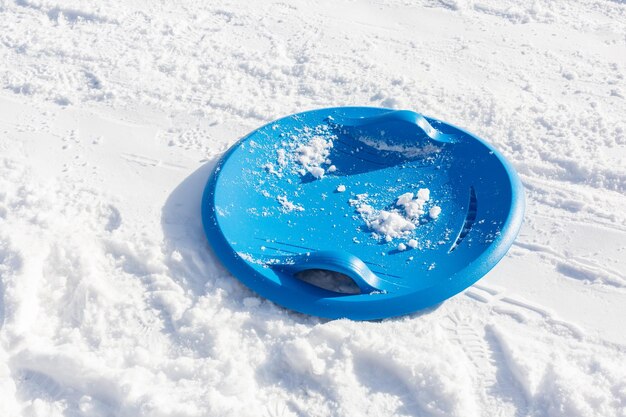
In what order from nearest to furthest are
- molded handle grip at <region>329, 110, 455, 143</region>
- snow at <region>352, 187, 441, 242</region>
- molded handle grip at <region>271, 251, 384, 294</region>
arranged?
molded handle grip at <region>271, 251, 384, 294</region>
snow at <region>352, 187, 441, 242</region>
molded handle grip at <region>329, 110, 455, 143</region>

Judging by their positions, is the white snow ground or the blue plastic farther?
the blue plastic

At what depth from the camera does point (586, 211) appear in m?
1.77

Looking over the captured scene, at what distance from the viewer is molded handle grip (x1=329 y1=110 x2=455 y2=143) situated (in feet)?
6.12

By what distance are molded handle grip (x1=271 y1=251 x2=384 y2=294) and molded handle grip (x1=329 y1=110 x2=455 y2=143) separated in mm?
499

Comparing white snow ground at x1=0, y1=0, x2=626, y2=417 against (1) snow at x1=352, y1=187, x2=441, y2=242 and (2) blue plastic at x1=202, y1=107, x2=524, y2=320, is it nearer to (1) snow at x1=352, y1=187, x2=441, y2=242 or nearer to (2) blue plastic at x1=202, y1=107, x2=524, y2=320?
(2) blue plastic at x1=202, y1=107, x2=524, y2=320

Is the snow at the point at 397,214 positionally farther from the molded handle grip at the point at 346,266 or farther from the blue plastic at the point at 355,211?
the molded handle grip at the point at 346,266

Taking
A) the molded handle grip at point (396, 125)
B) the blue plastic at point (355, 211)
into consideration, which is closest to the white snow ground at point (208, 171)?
the blue plastic at point (355, 211)

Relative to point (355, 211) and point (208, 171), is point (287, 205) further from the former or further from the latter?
point (208, 171)

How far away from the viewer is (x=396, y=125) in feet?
6.19

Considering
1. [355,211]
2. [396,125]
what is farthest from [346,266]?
[396,125]

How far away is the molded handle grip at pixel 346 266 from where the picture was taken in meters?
1.49

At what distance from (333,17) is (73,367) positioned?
5.44ft

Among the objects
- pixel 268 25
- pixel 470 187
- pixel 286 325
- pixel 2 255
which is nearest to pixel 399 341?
pixel 286 325

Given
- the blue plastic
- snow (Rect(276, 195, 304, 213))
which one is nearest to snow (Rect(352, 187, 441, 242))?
the blue plastic
